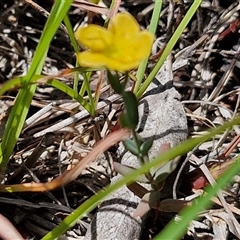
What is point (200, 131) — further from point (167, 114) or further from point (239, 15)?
point (239, 15)

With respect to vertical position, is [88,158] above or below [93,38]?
below

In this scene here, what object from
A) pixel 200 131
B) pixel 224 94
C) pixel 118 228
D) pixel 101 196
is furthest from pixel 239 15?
pixel 101 196

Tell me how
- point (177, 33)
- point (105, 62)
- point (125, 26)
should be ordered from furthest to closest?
point (177, 33)
point (125, 26)
point (105, 62)

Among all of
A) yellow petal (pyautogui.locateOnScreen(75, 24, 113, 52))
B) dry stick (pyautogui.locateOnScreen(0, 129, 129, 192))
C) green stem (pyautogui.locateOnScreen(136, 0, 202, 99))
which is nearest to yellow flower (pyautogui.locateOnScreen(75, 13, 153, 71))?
yellow petal (pyautogui.locateOnScreen(75, 24, 113, 52))

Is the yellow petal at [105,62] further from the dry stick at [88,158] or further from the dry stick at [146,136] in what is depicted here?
the dry stick at [146,136]

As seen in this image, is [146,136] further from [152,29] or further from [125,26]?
[125,26]

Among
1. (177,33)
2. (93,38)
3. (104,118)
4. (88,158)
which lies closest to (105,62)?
(93,38)

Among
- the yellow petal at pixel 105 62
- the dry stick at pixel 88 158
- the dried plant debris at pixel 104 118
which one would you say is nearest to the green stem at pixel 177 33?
the dried plant debris at pixel 104 118
